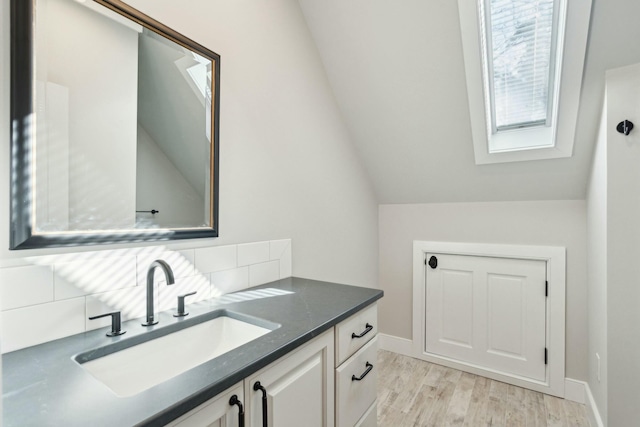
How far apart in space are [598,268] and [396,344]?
159cm

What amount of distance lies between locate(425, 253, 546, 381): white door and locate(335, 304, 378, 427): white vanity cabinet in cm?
138

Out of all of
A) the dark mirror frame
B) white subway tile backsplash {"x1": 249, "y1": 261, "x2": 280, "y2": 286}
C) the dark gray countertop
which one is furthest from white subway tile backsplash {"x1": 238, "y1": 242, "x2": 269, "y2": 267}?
the dark mirror frame

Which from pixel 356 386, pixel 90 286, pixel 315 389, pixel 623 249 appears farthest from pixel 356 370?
pixel 623 249

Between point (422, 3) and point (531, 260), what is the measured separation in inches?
71.1

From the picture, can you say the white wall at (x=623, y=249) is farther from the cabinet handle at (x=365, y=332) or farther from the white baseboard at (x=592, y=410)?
the cabinet handle at (x=365, y=332)

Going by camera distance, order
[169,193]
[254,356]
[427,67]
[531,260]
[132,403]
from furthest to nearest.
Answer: [531,260], [427,67], [169,193], [254,356], [132,403]

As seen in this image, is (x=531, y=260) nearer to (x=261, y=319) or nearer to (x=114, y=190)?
(x=261, y=319)

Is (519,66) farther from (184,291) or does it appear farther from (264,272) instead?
(184,291)

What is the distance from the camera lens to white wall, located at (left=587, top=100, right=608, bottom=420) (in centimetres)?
167

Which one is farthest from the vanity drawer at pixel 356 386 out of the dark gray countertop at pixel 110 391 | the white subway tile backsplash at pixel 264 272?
the white subway tile backsplash at pixel 264 272

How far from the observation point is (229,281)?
4.90ft

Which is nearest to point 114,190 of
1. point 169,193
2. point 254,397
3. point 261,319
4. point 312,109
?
point 169,193

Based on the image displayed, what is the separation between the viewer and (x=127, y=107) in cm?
117

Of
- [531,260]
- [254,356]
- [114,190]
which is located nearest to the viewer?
[254,356]
